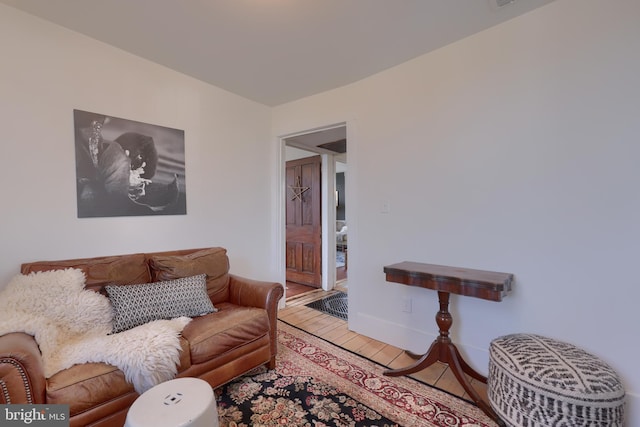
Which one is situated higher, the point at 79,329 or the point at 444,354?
the point at 79,329

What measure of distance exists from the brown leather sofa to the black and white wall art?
42 cm

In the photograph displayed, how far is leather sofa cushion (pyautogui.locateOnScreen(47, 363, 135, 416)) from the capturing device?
1165mm

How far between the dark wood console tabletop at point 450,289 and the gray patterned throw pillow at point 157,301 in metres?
1.41

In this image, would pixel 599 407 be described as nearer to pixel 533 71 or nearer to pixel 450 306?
pixel 450 306

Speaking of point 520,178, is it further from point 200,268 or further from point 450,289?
point 200,268

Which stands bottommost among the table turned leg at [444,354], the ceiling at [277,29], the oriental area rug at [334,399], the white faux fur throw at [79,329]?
the oriental area rug at [334,399]

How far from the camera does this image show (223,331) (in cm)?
169

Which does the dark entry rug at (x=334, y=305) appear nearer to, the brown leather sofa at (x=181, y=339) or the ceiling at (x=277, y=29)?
the brown leather sofa at (x=181, y=339)

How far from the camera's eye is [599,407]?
1.16 m

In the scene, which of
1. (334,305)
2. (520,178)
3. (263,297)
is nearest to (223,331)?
(263,297)

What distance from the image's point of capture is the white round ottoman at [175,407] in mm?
975

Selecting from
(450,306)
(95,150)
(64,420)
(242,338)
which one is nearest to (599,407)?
(450,306)

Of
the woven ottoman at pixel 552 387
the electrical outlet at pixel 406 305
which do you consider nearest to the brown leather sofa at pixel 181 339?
the electrical outlet at pixel 406 305

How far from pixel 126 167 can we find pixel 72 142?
1.14ft
